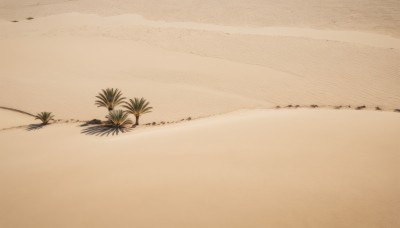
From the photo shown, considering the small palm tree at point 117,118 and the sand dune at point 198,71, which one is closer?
the small palm tree at point 117,118

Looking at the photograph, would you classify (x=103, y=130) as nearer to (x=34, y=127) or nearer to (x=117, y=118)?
(x=117, y=118)

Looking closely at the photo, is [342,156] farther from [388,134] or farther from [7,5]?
[7,5]

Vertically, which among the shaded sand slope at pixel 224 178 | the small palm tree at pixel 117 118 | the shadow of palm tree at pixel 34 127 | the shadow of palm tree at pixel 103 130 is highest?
the shadow of palm tree at pixel 34 127

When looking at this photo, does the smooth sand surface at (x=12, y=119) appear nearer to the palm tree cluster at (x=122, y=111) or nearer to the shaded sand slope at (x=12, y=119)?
the shaded sand slope at (x=12, y=119)

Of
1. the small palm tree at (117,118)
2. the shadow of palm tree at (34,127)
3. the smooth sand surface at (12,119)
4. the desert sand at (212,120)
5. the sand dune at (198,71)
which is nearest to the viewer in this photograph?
the desert sand at (212,120)

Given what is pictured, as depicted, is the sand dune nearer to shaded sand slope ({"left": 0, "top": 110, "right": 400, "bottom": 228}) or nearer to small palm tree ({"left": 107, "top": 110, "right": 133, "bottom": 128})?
small palm tree ({"left": 107, "top": 110, "right": 133, "bottom": 128})

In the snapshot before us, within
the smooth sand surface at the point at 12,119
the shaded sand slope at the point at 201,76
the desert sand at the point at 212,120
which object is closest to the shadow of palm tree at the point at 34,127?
the desert sand at the point at 212,120
